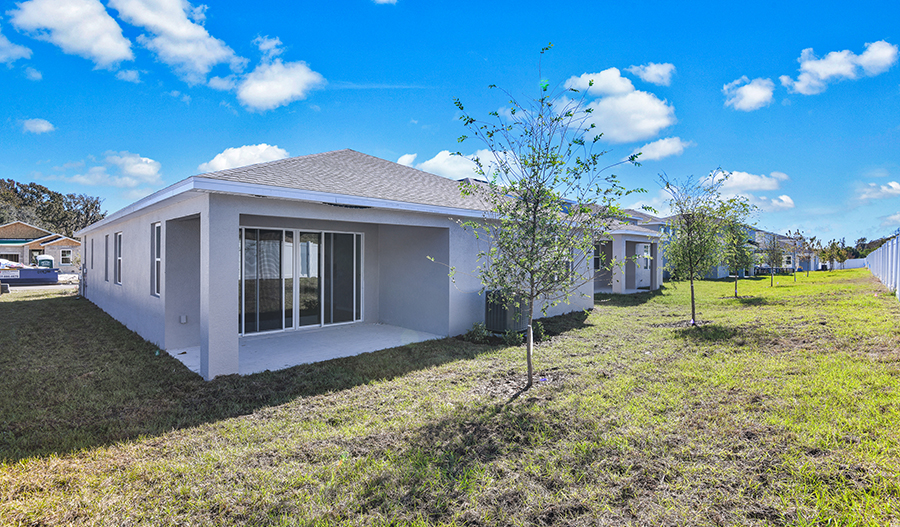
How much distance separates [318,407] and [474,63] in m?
8.12

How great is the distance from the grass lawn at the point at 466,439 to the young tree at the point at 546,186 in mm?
1697

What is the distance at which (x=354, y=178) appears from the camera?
8.55m

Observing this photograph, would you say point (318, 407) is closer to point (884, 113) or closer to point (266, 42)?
point (266, 42)

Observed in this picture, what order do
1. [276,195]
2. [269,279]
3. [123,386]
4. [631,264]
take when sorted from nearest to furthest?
[123,386] → [276,195] → [269,279] → [631,264]

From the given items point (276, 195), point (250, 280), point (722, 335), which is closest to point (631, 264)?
point (722, 335)

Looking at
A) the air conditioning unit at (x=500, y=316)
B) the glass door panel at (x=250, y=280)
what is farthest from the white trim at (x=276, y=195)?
the air conditioning unit at (x=500, y=316)

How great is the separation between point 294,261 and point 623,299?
13305mm

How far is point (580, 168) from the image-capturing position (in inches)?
211

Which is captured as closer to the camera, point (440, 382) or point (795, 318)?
point (440, 382)

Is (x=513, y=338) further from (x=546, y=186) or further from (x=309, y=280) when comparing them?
(x=309, y=280)

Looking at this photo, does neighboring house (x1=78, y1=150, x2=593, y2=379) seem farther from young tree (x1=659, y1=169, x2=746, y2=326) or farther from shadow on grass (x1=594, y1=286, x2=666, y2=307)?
shadow on grass (x1=594, y1=286, x2=666, y2=307)

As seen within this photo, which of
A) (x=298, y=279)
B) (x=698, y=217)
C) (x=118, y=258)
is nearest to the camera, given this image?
(x=298, y=279)

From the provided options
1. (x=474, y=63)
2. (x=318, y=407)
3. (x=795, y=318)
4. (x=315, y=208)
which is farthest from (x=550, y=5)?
(x=795, y=318)

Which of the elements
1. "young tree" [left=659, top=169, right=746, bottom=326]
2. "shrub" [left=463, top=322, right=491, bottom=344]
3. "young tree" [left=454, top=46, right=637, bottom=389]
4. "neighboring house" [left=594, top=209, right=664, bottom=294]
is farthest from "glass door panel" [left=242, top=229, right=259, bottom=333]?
"neighboring house" [left=594, top=209, right=664, bottom=294]
